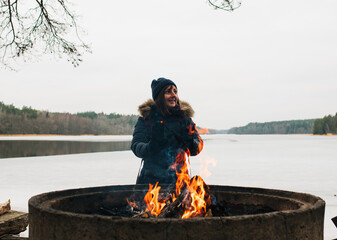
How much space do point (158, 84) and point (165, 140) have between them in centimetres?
65

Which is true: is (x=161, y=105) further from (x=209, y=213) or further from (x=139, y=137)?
(x=209, y=213)

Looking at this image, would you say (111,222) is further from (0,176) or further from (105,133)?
(105,133)

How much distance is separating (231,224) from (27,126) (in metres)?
90.1

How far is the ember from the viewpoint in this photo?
2377 millimetres

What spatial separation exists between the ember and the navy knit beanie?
0.96m

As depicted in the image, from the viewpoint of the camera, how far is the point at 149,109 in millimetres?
3535

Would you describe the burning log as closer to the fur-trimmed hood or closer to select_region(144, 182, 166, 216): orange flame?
select_region(144, 182, 166, 216): orange flame

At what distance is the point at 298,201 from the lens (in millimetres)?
2512

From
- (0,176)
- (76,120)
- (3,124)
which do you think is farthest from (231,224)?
(76,120)

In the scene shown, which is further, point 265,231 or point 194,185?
point 194,185

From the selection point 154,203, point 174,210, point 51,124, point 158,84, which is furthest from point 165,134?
point 51,124

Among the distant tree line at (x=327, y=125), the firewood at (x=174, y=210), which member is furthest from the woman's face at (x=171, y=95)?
the distant tree line at (x=327, y=125)

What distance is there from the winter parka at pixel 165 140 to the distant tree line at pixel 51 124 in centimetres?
A: 8473

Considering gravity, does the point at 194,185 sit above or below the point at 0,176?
above
